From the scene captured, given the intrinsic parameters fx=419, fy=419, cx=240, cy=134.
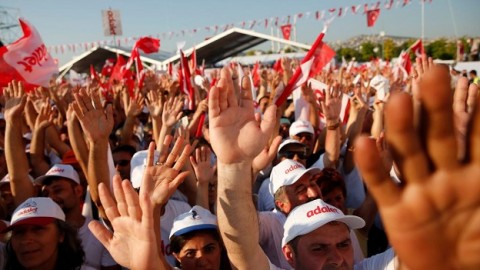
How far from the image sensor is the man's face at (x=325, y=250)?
225cm

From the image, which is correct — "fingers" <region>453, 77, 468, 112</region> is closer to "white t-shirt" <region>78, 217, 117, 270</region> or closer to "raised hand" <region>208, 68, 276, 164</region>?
"raised hand" <region>208, 68, 276, 164</region>

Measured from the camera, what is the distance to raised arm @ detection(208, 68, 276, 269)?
185 cm

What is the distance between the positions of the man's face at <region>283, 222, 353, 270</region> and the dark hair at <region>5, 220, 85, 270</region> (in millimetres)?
1369

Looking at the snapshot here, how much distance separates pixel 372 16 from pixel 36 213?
20721 millimetres

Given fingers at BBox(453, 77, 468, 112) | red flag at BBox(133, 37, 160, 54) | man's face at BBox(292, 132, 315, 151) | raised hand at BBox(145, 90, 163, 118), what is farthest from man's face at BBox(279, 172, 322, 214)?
red flag at BBox(133, 37, 160, 54)

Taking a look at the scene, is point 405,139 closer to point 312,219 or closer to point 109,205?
point 109,205

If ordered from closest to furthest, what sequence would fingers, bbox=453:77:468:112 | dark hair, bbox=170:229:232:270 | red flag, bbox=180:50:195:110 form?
dark hair, bbox=170:229:232:270 < fingers, bbox=453:77:468:112 < red flag, bbox=180:50:195:110

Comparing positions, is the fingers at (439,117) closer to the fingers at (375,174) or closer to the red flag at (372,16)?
the fingers at (375,174)

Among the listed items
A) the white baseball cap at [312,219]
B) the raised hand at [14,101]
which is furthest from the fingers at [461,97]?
the raised hand at [14,101]

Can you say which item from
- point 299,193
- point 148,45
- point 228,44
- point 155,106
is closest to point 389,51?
point 228,44

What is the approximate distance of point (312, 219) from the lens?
7.79 ft

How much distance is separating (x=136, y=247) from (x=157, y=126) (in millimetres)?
3112

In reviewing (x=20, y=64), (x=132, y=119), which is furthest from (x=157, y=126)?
(x=20, y=64)

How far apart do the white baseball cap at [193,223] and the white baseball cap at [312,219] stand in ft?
1.48
